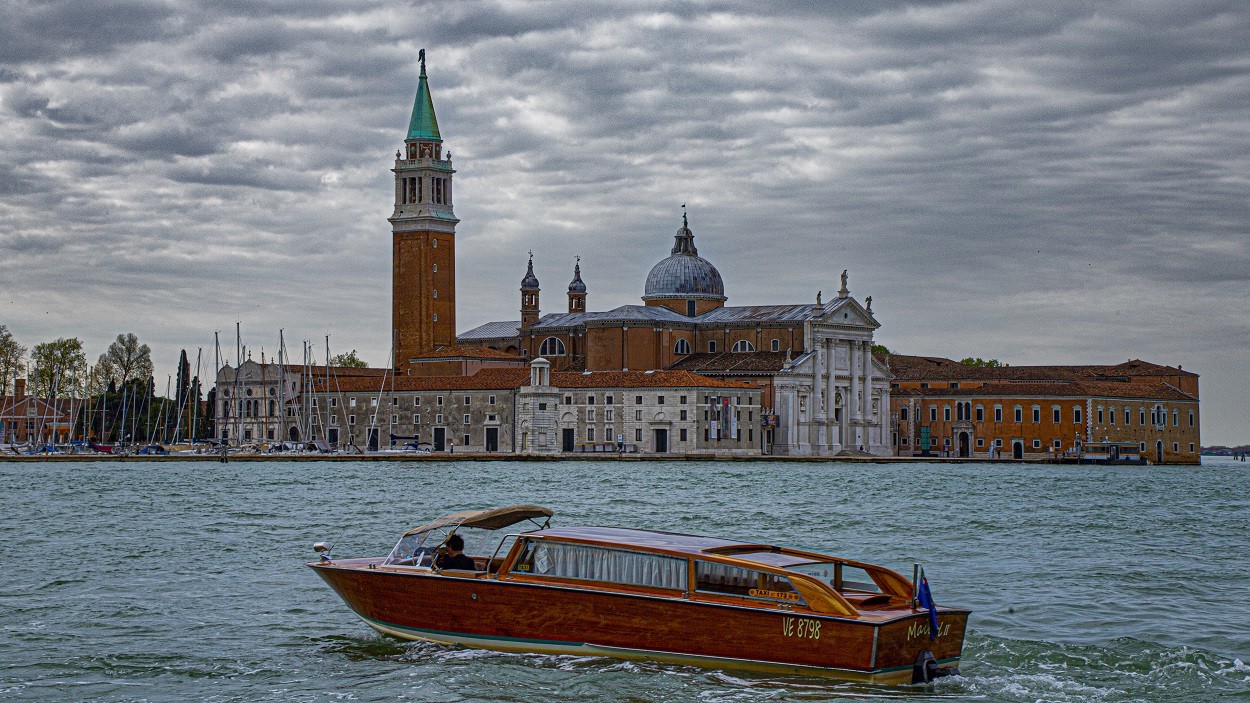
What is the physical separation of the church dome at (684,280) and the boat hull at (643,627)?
82.6m

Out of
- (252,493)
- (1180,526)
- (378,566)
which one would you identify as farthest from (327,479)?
(378,566)

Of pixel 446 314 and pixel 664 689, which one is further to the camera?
pixel 446 314

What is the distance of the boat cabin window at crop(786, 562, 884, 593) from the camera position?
13711mm

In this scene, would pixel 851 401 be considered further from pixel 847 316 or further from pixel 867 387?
pixel 847 316

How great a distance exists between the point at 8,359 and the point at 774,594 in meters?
95.8

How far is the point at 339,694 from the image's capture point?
13.5 metres

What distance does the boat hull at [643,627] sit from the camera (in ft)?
42.1

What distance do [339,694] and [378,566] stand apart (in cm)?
230

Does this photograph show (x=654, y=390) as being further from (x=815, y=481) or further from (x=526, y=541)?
(x=526, y=541)

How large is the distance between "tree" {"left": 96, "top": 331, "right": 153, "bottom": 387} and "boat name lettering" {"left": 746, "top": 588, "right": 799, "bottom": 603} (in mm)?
98996

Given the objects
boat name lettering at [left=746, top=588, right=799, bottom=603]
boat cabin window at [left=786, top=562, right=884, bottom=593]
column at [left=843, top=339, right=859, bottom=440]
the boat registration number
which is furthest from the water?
column at [left=843, top=339, right=859, bottom=440]

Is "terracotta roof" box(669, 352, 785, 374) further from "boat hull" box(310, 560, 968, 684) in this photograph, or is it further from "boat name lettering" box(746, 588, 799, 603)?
"boat name lettering" box(746, 588, 799, 603)

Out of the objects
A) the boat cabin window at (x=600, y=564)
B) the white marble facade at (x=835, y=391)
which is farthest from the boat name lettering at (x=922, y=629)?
the white marble facade at (x=835, y=391)

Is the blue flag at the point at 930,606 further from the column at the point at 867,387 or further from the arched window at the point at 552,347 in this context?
the arched window at the point at 552,347
